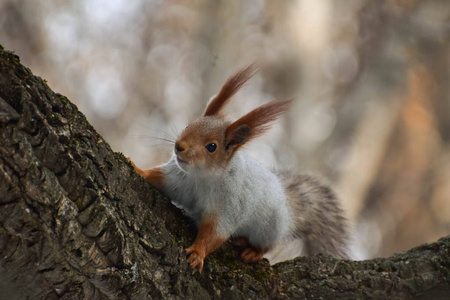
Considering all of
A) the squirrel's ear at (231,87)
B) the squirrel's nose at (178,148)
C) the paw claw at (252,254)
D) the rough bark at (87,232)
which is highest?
the squirrel's ear at (231,87)

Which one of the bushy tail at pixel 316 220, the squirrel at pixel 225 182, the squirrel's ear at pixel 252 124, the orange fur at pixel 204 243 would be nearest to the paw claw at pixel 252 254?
the squirrel at pixel 225 182

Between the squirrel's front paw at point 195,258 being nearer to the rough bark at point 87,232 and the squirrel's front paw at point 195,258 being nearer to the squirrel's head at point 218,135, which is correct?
the rough bark at point 87,232

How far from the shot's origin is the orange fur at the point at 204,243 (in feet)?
6.06

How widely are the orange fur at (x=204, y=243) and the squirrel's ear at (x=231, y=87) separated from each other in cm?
55

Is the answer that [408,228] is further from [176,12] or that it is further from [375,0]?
[176,12]

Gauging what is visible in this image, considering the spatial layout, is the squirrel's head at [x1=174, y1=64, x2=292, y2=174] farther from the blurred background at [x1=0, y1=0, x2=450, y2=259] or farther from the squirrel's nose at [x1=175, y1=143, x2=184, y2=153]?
the blurred background at [x1=0, y1=0, x2=450, y2=259]

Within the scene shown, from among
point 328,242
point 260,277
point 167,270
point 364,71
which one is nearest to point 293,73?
point 364,71

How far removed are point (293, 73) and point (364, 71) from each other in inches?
34.3

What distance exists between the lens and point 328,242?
3.09 metres

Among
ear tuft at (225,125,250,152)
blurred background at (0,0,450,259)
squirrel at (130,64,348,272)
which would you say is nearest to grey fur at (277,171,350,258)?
squirrel at (130,64,348,272)

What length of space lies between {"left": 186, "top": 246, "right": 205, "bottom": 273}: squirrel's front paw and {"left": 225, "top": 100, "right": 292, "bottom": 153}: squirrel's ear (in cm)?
58

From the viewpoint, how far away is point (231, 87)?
7.31 ft

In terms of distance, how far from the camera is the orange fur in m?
1.85

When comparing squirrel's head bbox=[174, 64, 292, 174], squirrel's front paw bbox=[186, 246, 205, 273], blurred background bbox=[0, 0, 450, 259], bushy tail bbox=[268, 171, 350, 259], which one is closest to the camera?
squirrel's front paw bbox=[186, 246, 205, 273]
